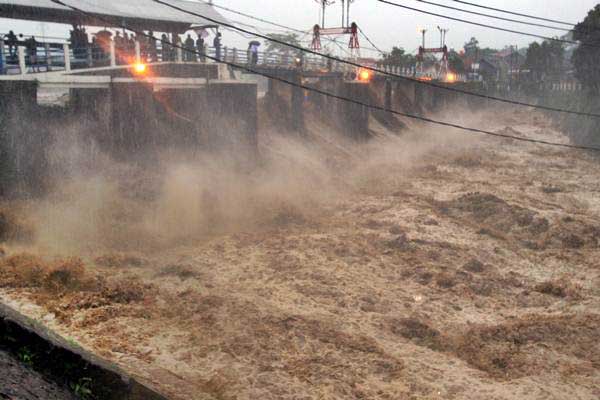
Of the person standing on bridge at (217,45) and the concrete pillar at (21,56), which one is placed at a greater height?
the person standing on bridge at (217,45)

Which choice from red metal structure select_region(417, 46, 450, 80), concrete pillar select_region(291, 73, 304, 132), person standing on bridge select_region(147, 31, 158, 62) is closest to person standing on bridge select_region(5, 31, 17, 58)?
person standing on bridge select_region(147, 31, 158, 62)

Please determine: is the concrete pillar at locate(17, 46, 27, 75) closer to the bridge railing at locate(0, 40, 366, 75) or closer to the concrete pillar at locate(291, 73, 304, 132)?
the bridge railing at locate(0, 40, 366, 75)

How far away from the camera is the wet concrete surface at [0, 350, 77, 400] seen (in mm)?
6363

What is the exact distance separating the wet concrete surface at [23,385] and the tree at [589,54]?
47.3 m

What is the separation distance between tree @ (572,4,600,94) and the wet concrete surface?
1861 inches

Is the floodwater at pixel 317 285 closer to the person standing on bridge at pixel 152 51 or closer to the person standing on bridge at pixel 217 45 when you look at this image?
the person standing on bridge at pixel 152 51

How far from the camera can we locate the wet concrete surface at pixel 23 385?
6.36m

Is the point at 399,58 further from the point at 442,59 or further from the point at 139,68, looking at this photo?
the point at 139,68

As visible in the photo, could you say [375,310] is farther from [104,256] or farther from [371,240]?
[104,256]

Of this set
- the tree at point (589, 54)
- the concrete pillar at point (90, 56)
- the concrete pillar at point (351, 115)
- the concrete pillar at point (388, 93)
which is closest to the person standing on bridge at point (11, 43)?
the concrete pillar at point (90, 56)

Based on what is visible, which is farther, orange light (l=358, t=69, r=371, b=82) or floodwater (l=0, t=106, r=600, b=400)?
orange light (l=358, t=69, r=371, b=82)

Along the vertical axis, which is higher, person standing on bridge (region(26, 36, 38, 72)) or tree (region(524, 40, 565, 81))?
tree (region(524, 40, 565, 81))

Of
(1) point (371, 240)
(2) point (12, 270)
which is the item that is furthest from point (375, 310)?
(2) point (12, 270)

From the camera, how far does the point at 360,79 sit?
1642 inches
